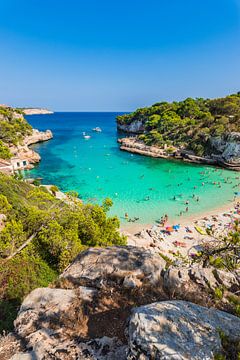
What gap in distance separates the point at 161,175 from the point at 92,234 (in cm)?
2463

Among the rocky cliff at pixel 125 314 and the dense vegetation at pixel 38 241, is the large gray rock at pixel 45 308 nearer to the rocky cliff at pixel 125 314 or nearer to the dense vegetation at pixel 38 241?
the rocky cliff at pixel 125 314

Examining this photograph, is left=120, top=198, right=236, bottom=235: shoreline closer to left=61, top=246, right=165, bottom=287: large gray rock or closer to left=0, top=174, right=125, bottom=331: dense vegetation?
left=0, top=174, right=125, bottom=331: dense vegetation

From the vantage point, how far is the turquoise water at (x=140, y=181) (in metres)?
22.9

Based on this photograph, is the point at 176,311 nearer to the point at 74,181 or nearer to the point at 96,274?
the point at 96,274

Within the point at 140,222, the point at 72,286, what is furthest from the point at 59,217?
the point at 140,222

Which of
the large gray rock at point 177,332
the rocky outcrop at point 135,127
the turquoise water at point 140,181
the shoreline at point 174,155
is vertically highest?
the rocky outcrop at point 135,127

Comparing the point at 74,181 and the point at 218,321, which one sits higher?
the point at 218,321

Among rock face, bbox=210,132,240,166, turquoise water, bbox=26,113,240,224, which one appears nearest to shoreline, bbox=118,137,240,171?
rock face, bbox=210,132,240,166

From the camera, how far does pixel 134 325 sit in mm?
2676

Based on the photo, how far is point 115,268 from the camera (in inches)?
201

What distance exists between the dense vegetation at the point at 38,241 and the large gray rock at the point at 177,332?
4.90 metres

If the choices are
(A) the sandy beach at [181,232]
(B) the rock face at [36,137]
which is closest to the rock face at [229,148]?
(A) the sandy beach at [181,232]

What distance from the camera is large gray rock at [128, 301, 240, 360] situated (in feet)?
7.89

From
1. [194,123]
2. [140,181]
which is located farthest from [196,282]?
Answer: [194,123]
